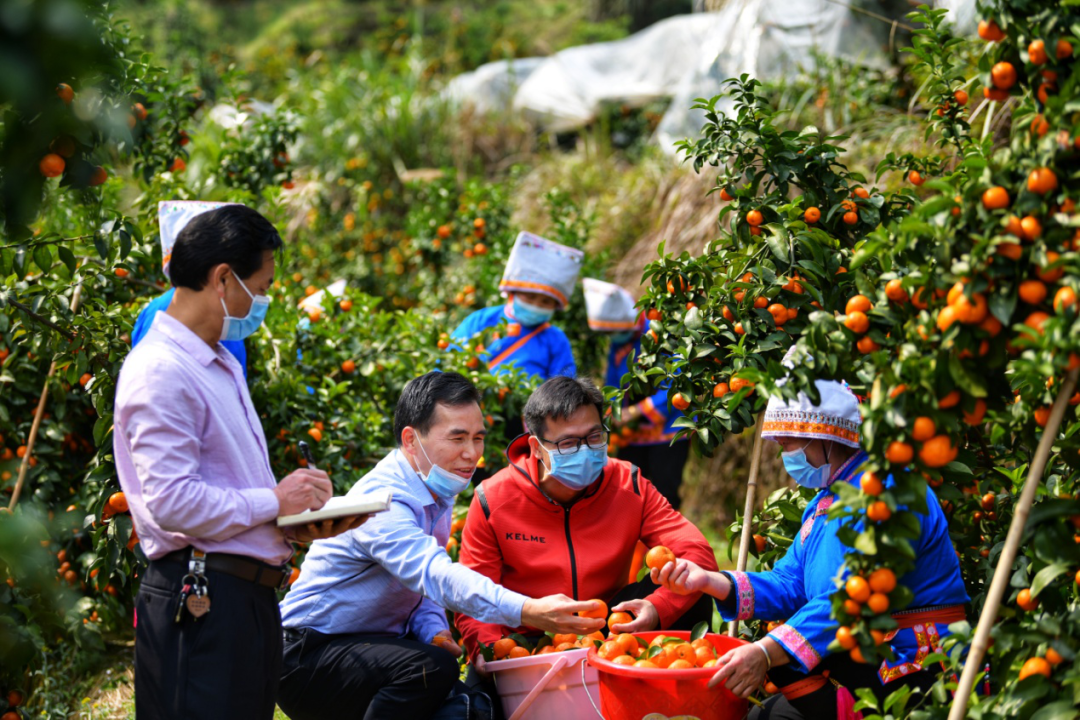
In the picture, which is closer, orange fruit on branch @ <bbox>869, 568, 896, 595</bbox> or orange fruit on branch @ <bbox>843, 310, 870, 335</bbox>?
orange fruit on branch @ <bbox>869, 568, 896, 595</bbox>

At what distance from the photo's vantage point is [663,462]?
5395 mm

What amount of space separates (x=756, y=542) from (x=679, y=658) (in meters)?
0.90

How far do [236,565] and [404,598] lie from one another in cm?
78

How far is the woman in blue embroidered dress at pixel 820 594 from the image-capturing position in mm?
2457

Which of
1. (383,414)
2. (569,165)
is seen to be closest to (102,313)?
(383,414)

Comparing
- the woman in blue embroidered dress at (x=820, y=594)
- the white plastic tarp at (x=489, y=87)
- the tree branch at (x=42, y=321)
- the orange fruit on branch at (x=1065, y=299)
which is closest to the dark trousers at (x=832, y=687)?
the woman in blue embroidered dress at (x=820, y=594)

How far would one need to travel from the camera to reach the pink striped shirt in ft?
6.70

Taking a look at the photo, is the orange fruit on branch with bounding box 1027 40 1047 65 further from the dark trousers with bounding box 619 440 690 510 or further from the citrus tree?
the dark trousers with bounding box 619 440 690 510

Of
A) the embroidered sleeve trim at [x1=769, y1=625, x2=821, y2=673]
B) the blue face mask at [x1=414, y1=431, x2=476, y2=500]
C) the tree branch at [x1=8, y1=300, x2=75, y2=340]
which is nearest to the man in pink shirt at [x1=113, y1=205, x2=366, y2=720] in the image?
the blue face mask at [x1=414, y1=431, x2=476, y2=500]

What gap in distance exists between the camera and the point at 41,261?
2.87 metres

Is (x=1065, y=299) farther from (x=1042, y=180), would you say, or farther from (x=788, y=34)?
(x=788, y=34)

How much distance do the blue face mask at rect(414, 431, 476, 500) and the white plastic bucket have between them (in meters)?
0.50

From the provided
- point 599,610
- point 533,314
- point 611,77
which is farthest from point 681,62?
point 599,610

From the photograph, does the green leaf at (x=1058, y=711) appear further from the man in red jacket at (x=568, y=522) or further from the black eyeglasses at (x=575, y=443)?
the black eyeglasses at (x=575, y=443)
